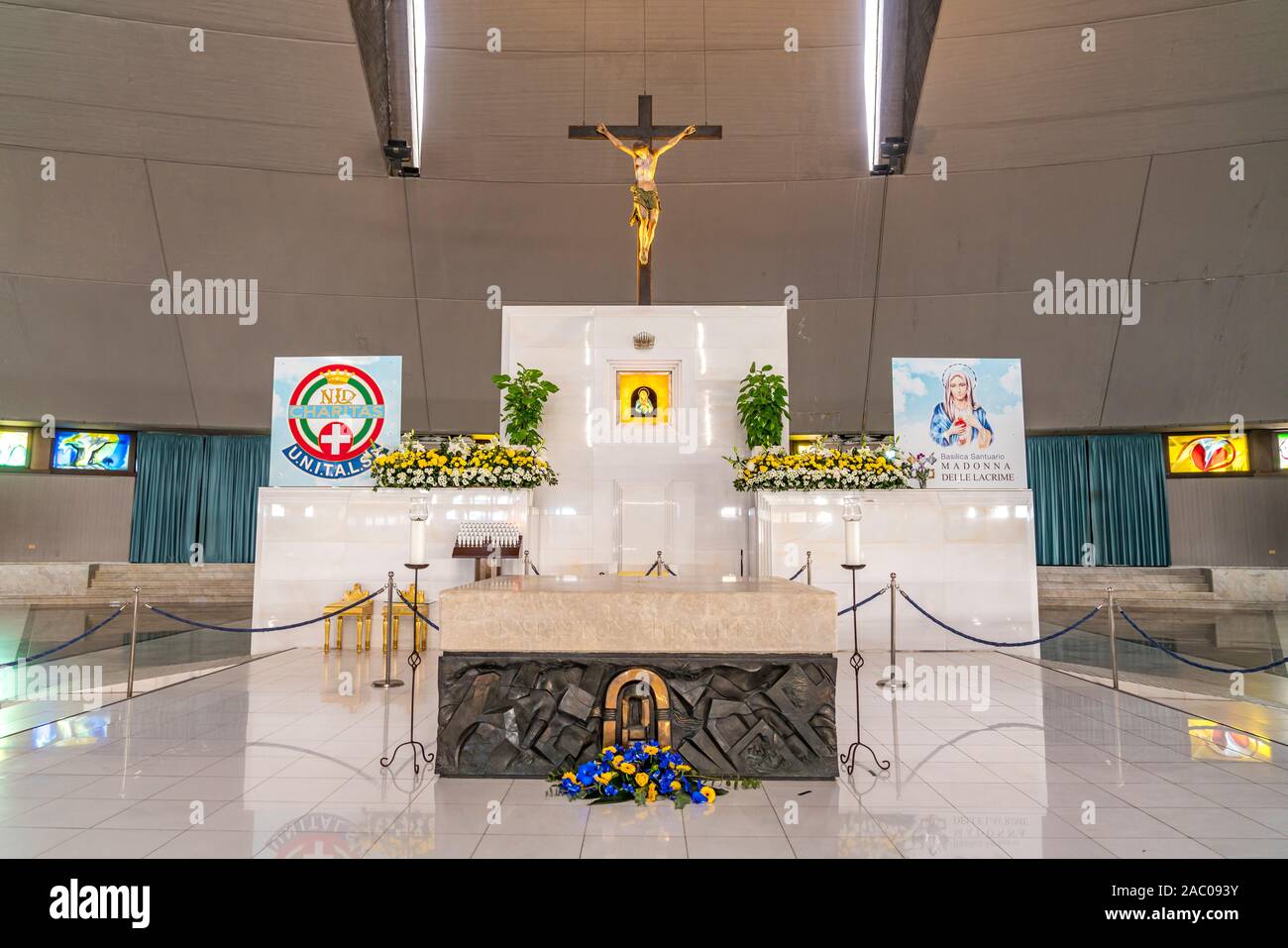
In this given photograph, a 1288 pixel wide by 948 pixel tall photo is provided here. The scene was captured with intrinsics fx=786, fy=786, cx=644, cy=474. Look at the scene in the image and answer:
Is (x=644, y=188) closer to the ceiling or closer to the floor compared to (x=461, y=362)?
closer to the ceiling

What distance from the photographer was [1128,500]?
1683 centimetres

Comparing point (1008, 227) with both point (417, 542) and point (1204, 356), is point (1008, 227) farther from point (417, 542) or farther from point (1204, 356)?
point (417, 542)

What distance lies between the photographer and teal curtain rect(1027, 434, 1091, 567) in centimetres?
1712

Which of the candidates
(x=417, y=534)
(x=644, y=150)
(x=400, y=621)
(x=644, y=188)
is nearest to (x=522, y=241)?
(x=644, y=150)

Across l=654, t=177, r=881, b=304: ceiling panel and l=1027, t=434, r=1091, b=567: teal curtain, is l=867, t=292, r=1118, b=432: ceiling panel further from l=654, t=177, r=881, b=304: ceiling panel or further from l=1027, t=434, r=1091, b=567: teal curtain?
l=1027, t=434, r=1091, b=567: teal curtain

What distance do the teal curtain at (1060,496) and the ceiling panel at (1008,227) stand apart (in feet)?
13.3

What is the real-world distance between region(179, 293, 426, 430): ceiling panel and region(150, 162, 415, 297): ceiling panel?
340 mm

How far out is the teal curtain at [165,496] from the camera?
681 inches

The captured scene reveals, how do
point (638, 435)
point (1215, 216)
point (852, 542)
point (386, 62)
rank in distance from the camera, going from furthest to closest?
point (1215, 216)
point (386, 62)
point (638, 435)
point (852, 542)

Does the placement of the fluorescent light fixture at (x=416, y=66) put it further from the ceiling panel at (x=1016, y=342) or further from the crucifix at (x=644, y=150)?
the ceiling panel at (x=1016, y=342)

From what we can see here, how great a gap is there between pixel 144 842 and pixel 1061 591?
53.6ft

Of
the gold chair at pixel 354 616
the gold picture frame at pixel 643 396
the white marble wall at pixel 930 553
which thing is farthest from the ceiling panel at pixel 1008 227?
the gold chair at pixel 354 616

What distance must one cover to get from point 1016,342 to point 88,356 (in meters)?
18.0
